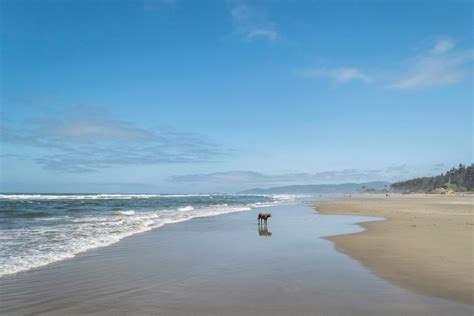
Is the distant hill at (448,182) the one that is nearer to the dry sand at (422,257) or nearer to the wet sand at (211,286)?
the dry sand at (422,257)

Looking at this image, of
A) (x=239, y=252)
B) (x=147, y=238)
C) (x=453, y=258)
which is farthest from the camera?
(x=147, y=238)

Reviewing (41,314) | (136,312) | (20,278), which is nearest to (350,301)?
(136,312)

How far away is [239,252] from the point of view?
1035cm

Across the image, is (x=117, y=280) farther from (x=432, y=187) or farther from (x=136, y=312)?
(x=432, y=187)

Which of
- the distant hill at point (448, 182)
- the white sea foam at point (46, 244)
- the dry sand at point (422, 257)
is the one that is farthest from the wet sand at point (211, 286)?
the distant hill at point (448, 182)

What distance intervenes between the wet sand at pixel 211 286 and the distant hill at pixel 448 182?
10576 centimetres

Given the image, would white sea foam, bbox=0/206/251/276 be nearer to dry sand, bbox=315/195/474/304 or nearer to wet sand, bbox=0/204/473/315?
wet sand, bbox=0/204/473/315

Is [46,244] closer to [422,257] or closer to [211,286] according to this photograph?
[211,286]

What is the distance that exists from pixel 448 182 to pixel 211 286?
134412mm

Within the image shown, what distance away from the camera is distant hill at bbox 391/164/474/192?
11050 centimetres

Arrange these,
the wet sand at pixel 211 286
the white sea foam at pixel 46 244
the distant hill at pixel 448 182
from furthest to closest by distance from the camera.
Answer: the distant hill at pixel 448 182 < the white sea foam at pixel 46 244 < the wet sand at pixel 211 286

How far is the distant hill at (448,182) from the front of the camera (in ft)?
363

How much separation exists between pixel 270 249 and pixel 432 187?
461ft

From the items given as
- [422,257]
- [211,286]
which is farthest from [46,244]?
[422,257]
